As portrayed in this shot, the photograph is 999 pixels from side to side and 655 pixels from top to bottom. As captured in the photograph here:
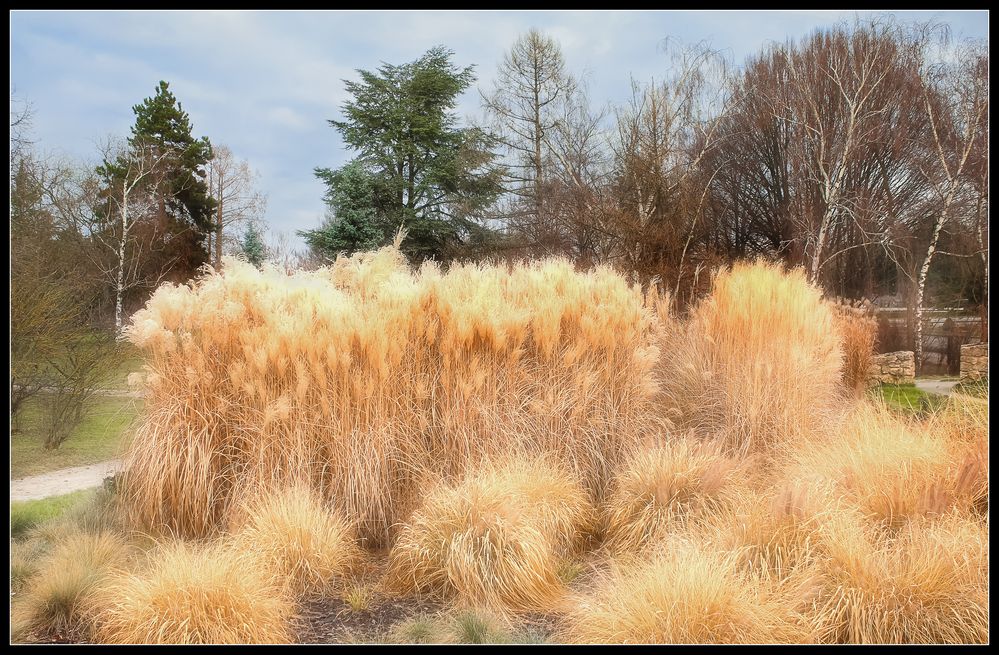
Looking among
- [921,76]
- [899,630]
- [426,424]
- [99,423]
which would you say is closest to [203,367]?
[426,424]

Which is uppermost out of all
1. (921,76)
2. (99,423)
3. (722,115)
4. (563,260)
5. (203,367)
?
(722,115)

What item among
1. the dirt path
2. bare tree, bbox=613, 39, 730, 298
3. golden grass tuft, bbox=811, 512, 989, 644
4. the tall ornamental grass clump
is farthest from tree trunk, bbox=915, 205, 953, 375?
the dirt path

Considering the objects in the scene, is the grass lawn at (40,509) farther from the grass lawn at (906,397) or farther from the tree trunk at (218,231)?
the tree trunk at (218,231)

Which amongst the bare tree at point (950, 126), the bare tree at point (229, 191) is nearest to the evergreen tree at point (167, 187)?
the bare tree at point (229, 191)

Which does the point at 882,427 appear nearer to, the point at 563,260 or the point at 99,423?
the point at 563,260

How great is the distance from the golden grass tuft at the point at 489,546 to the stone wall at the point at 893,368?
4.58 metres

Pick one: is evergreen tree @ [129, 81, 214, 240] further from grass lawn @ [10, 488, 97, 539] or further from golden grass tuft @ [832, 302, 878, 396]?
golden grass tuft @ [832, 302, 878, 396]

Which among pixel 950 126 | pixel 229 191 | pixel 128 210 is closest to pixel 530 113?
pixel 229 191

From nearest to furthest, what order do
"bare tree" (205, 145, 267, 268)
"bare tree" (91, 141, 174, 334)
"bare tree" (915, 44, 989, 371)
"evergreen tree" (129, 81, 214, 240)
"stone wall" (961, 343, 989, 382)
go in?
"stone wall" (961, 343, 989, 382)
"bare tree" (915, 44, 989, 371)
"bare tree" (91, 141, 174, 334)
"evergreen tree" (129, 81, 214, 240)
"bare tree" (205, 145, 267, 268)

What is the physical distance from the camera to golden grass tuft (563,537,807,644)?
6.19 ft

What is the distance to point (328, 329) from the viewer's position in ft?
10.3

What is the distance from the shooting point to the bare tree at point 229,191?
25.0ft

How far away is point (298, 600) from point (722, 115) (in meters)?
10.7

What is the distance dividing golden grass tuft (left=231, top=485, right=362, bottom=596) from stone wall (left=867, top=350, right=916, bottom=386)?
5.32 meters
